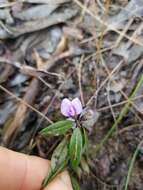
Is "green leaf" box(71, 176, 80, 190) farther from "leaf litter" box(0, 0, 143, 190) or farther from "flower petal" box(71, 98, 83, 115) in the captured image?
"flower petal" box(71, 98, 83, 115)

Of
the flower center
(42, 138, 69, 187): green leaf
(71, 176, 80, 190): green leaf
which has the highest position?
the flower center

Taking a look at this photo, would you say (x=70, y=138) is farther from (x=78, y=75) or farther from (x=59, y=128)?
(x=78, y=75)

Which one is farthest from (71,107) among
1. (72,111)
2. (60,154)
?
(60,154)

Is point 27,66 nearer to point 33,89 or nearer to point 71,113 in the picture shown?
point 33,89

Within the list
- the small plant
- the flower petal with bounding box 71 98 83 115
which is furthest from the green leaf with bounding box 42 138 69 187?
the flower petal with bounding box 71 98 83 115

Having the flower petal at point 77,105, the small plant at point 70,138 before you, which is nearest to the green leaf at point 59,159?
the small plant at point 70,138

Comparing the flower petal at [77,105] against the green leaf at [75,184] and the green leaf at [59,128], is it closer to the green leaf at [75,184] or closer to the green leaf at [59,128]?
the green leaf at [59,128]
